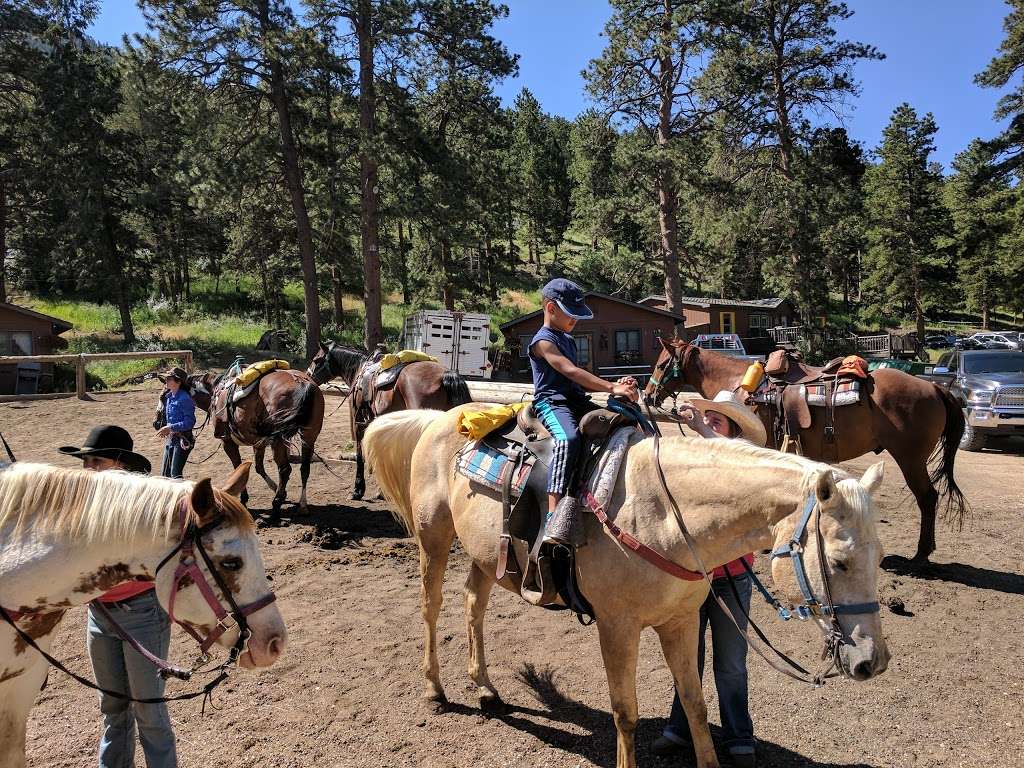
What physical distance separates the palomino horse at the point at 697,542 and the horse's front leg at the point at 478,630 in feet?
0.20

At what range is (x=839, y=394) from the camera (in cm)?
736

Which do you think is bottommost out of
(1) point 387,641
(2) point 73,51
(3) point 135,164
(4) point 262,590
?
(1) point 387,641

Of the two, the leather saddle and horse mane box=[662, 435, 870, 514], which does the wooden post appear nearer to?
the leather saddle

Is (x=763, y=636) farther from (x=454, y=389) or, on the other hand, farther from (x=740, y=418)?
(x=454, y=389)

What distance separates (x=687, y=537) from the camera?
3076 mm

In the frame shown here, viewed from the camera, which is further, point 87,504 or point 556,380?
point 556,380

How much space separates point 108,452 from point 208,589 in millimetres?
1373

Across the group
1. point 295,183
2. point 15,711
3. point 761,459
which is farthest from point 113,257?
point 761,459

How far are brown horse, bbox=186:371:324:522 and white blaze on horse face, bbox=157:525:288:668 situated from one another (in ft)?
20.4

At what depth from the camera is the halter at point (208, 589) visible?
2.50 meters

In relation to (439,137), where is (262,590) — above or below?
below

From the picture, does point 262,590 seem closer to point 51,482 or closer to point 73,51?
point 51,482

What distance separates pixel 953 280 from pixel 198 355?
150 ft

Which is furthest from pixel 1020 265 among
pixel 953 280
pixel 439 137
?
pixel 439 137
